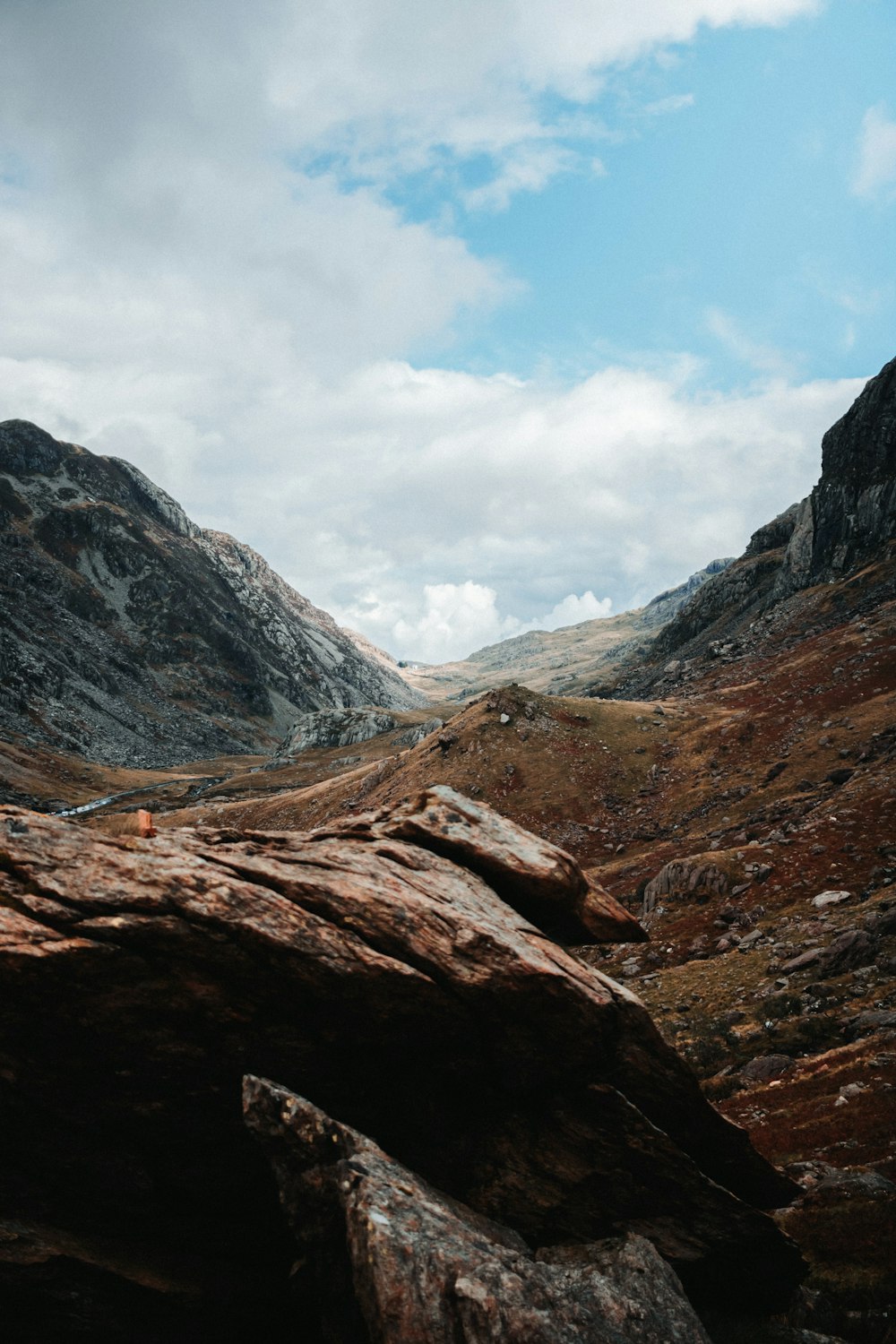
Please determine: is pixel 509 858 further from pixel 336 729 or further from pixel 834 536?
pixel 336 729

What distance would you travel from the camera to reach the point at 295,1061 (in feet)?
40.2

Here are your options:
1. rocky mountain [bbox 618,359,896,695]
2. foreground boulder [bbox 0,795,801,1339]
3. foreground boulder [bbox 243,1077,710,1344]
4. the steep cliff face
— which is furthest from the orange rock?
the steep cliff face

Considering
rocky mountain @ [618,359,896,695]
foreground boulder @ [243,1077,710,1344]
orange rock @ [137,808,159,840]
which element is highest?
rocky mountain @ [618,359,896,695]

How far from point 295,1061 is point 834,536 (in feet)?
485

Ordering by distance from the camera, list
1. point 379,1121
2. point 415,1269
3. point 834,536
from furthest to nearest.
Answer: point 834,536, point 379,1121, point 415,1269

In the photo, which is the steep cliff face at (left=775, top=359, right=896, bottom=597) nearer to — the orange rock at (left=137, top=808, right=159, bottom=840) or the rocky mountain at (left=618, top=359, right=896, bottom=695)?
the rocky mountain at (left=618, top=359, right=896, bottom=695)

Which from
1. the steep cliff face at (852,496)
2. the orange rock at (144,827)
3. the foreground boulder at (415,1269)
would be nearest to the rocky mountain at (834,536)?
the steep cliff face at (852,496)

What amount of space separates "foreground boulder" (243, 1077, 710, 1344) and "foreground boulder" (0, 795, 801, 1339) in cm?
130

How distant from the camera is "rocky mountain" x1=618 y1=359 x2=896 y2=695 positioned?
Answer: 11894cm

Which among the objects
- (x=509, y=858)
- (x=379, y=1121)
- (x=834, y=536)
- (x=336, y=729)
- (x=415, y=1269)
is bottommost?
(x=415, y=1269)

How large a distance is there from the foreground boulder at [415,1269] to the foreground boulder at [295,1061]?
130 centimetres

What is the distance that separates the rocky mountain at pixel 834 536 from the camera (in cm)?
11894

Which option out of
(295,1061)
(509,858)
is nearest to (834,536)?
(509,858)

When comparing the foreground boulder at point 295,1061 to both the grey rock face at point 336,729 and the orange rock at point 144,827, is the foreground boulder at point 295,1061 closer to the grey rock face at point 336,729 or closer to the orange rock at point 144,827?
the orange rock at point 144,827
